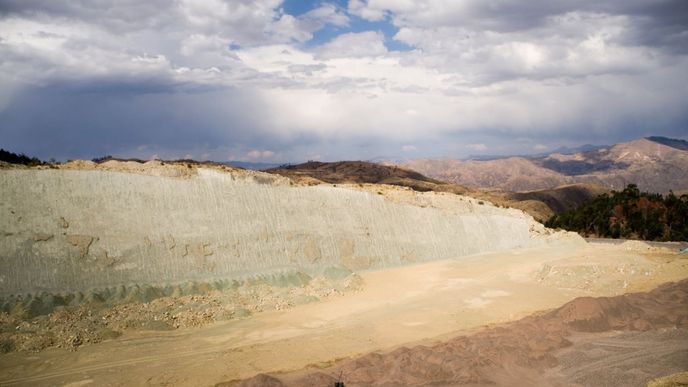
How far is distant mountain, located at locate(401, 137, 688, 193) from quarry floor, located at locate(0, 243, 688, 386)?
118 m

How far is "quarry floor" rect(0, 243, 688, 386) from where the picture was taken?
13.7m

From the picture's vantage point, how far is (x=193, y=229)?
73.0ft

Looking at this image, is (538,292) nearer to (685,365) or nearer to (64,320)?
(685,365)

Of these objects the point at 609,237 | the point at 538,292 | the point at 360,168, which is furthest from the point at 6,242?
the point at 360,168

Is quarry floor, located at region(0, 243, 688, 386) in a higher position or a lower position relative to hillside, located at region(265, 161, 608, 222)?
lower

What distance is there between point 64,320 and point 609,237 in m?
40.6

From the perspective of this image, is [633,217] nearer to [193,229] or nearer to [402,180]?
[193,229]

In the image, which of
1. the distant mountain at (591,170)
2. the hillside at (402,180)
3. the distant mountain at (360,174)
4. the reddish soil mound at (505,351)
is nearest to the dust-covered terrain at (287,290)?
the reddish soil mound at (505,351)

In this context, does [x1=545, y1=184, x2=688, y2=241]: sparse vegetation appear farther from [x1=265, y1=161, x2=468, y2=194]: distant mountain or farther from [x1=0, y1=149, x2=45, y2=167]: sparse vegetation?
[x1=0, y1=149, x2=45, y2=167]: sparse vegetation

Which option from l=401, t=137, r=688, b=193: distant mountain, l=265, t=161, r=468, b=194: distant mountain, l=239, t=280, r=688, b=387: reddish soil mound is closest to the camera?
l=239, t=280, r=688, b=387: reddish soil mound

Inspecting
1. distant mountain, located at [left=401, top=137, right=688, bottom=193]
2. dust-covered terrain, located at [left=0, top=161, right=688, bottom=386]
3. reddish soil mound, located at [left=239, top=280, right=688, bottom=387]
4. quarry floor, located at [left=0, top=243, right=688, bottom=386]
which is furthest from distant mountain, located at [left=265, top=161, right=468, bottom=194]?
distant mountain, located at [left=401, top=137, right=688, bottom=193]

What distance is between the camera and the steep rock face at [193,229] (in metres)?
18.8

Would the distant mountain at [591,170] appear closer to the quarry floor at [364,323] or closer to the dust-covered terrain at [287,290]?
the quarry floor at [364,323]

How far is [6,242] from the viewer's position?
18.2m
